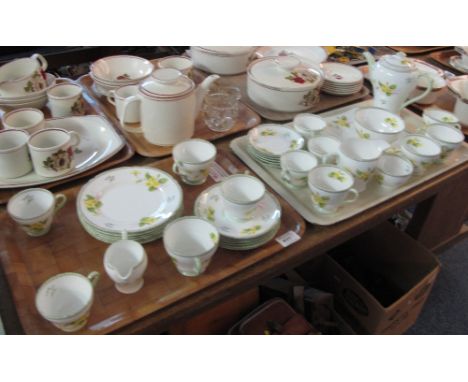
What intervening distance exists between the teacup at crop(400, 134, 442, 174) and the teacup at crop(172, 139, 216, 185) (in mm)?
538

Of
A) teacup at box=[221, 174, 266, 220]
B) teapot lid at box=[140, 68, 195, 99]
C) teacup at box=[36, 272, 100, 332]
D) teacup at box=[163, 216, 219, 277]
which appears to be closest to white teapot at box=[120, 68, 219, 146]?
teapot lid at box=[140, 68, 195, 99]

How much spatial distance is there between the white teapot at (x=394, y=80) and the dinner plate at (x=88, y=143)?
808 millimetres

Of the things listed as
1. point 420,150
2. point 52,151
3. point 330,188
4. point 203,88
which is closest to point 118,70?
point 203,88

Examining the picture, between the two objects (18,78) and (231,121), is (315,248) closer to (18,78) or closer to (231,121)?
(231,121)

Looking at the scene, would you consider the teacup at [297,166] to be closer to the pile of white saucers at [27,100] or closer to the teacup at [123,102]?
the teacup at [123,102]

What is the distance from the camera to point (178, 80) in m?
1.12

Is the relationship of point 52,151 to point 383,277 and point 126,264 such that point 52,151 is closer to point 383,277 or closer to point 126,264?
point 126,264

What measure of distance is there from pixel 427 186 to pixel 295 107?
0.46 metres

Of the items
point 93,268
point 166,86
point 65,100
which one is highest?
point 166,86

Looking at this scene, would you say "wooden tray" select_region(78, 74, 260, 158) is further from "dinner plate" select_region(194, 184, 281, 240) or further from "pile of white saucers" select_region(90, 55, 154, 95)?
"dinner plate" select_region(194, 184, 281, 240)

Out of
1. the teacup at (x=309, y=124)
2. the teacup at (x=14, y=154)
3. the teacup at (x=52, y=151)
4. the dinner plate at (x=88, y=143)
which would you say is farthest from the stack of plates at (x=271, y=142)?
the teacup at (x=14, y=154)

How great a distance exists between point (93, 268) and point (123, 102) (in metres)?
0.54

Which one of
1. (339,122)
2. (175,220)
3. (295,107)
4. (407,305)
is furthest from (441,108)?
(175,220)

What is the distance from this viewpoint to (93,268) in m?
0.85
